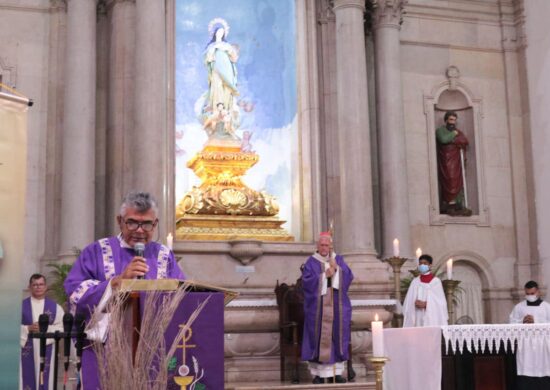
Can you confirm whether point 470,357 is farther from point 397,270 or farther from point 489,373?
point 397,270

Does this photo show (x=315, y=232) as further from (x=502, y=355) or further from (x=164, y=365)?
(x=164, y=365)

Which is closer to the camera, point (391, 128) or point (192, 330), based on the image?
point (192, 330)

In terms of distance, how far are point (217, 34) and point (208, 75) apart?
0.70 metres

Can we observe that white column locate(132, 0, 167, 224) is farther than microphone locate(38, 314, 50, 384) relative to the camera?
Yes

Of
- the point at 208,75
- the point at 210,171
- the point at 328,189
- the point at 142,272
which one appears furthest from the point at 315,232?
the point at 142,272

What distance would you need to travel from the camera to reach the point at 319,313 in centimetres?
1119

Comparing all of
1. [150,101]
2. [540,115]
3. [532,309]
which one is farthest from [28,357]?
[540,115]

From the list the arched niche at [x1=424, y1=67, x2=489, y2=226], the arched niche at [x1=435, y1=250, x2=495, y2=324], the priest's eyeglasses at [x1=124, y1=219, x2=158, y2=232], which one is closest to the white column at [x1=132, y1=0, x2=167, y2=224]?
the arched niche at [x1=424, y1=67, x2=489, y2=226]

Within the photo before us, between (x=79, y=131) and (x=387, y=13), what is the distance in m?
5.33

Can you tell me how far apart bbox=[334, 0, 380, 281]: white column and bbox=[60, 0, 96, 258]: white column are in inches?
147

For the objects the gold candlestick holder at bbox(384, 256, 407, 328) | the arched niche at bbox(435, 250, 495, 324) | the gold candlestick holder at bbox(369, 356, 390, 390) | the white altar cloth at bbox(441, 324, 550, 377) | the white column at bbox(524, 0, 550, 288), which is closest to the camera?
the gold candlestick holder at bbox(369, 356, 390, 390)

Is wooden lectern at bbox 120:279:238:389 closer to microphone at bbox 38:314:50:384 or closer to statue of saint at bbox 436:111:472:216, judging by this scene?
microphone at bbox 38:314:50:384

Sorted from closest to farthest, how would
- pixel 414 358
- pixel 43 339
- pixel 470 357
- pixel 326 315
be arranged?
pixel 43 339
pixel 414 358
pixel 470 357
pixel 326 315

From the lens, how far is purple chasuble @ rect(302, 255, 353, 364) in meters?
11.1
